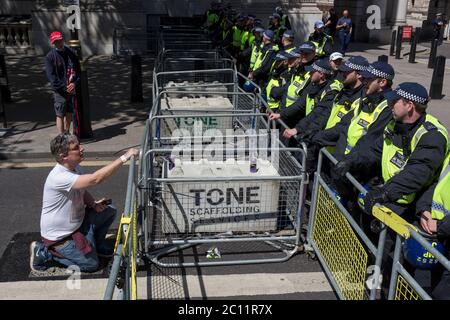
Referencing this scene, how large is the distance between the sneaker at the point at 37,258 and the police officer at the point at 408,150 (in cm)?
313

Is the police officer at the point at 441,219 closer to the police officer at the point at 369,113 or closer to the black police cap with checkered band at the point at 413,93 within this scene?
the black police cap with checkered band at the point at 413,93

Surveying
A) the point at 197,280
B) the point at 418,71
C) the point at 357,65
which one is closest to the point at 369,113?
the point at 357,65

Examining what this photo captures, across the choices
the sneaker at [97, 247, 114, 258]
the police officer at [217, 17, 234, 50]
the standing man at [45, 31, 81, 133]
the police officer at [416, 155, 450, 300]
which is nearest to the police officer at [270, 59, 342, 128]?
the police officer at [416, 155, 450, 300]

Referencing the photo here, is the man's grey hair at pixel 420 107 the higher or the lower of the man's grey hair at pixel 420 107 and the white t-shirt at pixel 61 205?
the higher

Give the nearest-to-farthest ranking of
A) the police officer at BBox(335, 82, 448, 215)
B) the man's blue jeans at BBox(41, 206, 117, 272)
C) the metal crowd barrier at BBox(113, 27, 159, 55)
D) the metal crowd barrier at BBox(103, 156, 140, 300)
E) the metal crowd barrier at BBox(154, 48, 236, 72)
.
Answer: the metal crowd barrier at BBox(103, 156, 140, 300) → the police officer at BBox(335, 82, 448, 215) → the man's blue jeans at BBox(41, 206, 117, 272) → the metal crowd barrier at BBox(154, 48, 236, 72) → the metal crowd barrier at BBox(113, 27, 159, 55)

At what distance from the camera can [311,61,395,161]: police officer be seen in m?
4.60

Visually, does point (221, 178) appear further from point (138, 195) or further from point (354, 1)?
A: point (354, 1)

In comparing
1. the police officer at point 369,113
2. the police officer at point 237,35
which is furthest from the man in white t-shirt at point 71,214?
the police officer at point 237,35

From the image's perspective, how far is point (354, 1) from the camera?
2698 cm

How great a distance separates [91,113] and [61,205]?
676 cm

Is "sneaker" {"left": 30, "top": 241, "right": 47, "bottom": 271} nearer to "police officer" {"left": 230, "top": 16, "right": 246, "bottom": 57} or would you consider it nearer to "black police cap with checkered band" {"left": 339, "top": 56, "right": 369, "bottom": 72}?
"black police cap with checkered band" {"left": 339, "top": 56, "right": 369, "bottom": 72}

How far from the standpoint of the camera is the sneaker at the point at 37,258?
489 centimetres

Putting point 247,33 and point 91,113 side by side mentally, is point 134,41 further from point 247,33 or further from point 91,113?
point 91,113
